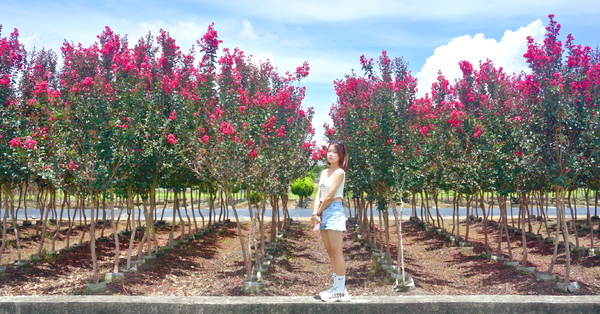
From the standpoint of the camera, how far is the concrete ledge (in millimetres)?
3939

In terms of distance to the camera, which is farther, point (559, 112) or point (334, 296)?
point (559, 112)

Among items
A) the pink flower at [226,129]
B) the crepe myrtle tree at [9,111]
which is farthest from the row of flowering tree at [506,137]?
the crepe myrtle tree at [9,111]

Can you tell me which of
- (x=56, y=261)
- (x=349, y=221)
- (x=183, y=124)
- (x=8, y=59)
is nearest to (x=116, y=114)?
(x=183, y=124)

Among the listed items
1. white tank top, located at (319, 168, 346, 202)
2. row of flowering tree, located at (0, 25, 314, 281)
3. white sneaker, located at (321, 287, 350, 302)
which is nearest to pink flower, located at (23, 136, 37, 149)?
row of flowering tree, located at (0, 25, 314, 281)

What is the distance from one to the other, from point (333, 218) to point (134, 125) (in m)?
5.05

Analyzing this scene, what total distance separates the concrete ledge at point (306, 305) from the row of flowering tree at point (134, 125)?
3.13 m

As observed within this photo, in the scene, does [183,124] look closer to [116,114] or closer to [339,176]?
[116,114]

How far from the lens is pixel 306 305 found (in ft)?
13.0

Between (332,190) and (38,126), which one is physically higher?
(38,126)

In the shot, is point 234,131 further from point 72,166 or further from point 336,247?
point 336,247

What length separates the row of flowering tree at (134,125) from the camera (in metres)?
7.11

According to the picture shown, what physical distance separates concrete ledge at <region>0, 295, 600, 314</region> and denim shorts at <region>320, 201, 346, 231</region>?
732mm

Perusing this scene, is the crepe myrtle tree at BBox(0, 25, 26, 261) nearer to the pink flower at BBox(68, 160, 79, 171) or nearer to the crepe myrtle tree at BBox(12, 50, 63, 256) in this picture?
the crepe myrtle tree at BBox(12, 50, 63, 256)

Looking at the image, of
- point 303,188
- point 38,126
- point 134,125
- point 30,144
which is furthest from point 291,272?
point 303,188
